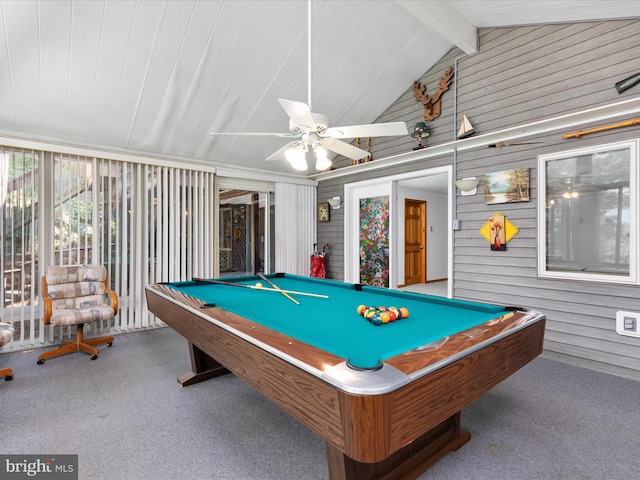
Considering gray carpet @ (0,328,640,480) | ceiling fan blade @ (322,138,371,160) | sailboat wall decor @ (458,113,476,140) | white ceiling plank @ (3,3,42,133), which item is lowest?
gray carpet @ (0,328,640,480)

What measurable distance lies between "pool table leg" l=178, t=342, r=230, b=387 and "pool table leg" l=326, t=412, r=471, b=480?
1.60m

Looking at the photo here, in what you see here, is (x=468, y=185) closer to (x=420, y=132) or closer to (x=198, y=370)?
(x=420, y=132)

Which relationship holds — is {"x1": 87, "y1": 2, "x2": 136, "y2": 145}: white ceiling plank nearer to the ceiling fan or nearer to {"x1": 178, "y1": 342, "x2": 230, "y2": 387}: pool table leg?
the ceiling fan

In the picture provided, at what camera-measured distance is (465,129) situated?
3.61 meters

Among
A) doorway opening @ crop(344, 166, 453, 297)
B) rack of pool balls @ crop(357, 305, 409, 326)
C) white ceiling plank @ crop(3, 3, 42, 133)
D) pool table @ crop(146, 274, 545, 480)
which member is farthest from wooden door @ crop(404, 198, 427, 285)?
white ceiling plank @ crop(3, 3, 42, 133)

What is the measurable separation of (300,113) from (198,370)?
6.81ft

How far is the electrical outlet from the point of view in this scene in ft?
8.68

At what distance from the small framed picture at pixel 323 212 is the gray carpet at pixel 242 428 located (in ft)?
11.5

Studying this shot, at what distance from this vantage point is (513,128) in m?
3.18

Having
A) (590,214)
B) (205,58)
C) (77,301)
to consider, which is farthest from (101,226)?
(590,214)

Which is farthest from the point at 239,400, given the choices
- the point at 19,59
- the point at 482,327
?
the point at 19,59

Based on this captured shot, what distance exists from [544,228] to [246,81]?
11.3 ft

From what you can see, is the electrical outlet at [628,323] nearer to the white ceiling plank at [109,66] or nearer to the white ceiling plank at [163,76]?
the white ceiling plank at [163,76]

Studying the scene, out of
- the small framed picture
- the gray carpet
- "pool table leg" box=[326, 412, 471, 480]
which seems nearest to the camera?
"pool table leg" box=[326, 412, 471, 480]
